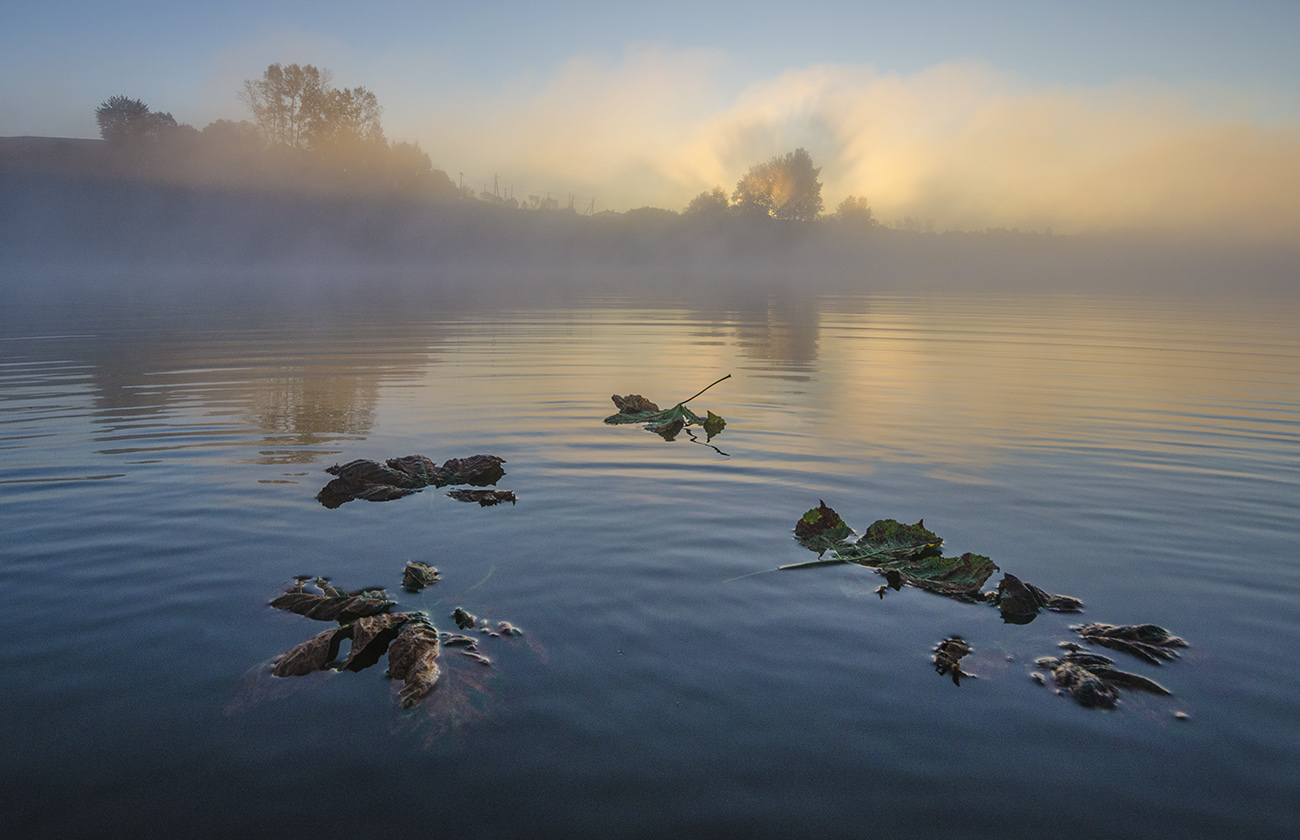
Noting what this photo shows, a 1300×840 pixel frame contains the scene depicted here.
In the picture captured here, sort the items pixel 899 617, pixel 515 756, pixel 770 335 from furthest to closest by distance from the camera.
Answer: pixel 770 335 < pixel 899 617 < pixel 515 756

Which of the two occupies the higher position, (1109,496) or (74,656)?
(1109,496)

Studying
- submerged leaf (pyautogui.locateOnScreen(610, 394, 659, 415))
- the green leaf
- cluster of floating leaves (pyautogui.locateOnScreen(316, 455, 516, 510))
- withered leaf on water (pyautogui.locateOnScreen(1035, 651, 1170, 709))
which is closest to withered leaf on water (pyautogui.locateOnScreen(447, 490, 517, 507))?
cluster of floating leaves (pyautogui.locateOnScreen(316, 455, 516, 510))

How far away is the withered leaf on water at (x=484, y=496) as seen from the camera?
870 cm

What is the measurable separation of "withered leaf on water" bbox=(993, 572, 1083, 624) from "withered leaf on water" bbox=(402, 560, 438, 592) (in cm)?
461

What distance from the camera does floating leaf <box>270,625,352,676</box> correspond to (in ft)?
16.5

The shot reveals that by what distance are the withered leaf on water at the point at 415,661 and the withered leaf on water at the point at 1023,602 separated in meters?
4.25

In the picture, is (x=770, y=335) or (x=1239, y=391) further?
(x=770, y=335)

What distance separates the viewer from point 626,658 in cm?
524

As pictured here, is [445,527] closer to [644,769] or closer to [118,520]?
[118,520]

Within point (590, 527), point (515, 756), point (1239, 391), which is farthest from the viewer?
point (1239, 391)

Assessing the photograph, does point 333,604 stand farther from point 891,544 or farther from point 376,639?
point 891,544

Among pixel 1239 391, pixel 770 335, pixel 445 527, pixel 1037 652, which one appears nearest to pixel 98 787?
pixel 445 527

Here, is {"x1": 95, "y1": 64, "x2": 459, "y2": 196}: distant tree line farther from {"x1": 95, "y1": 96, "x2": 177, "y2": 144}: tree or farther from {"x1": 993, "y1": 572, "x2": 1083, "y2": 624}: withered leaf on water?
{"x1": 993, "y1": 572, "x2": 1083, "y2": 624}: withered leaf on water

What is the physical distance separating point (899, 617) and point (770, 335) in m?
27.2
